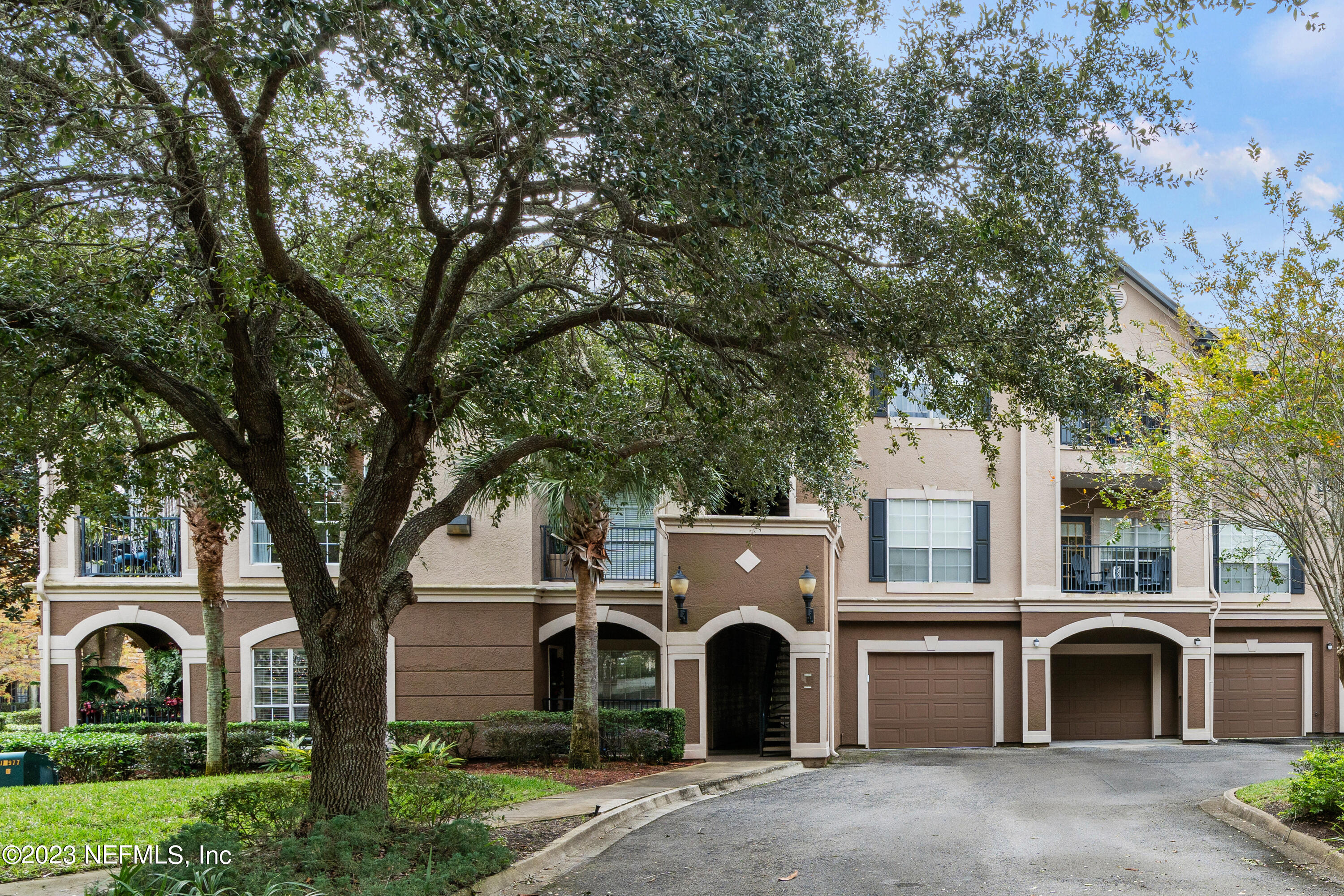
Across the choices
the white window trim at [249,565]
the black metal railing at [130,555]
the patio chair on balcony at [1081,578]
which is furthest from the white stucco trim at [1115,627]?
the black metal railing at [130,555]

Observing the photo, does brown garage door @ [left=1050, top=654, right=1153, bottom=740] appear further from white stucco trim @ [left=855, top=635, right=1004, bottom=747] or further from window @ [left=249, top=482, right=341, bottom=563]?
window @ [left=249, top=482, right=341, bottom=563]

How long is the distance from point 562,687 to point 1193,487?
1324cm

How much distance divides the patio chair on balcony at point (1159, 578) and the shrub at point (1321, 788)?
12.8 m

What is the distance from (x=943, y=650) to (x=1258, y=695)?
805 centimetres

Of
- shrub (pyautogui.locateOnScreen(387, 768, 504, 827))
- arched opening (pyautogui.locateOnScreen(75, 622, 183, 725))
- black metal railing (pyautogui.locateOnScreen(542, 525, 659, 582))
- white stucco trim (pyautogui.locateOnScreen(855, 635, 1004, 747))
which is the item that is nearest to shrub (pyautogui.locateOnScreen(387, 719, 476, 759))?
black metal railing (pyautogui.locateOnScreen(542, 525, 659, 582))

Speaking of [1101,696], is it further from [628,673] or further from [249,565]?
[249,565]

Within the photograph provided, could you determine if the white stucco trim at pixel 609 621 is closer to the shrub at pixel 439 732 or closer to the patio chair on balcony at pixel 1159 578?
the shrub at pixel 439 732

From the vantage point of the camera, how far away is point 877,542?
2308cm

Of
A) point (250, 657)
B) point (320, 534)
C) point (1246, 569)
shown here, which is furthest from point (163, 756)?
point (1246, 569)

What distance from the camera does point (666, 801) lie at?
13.6 m

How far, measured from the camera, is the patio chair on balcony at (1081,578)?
23.8 m

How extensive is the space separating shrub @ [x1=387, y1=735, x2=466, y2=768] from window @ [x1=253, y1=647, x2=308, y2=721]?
4.36 metres

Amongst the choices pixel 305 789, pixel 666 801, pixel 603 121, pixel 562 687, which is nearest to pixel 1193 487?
pixel 666 801

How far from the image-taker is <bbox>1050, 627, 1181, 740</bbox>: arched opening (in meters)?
24.6
